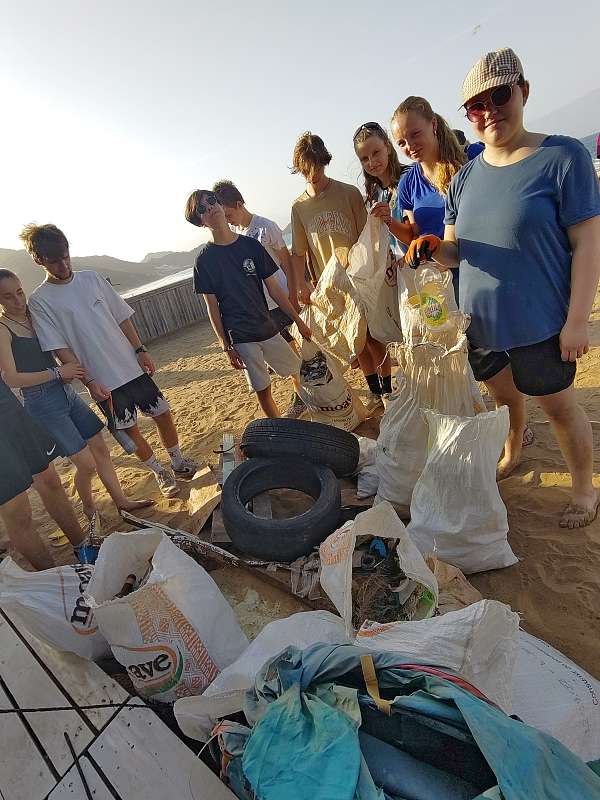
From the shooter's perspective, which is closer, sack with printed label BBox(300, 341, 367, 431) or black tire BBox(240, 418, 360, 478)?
black tire BBox(240, 418, 360, 478)

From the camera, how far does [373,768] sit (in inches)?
37.8

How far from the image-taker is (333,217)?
11.6 ft

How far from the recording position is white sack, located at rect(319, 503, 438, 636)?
1.59 meters

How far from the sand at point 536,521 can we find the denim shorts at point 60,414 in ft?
2.82

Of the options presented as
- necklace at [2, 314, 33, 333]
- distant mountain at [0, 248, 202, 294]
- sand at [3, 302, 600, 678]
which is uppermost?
distant mountain at [0, 248, 202, 294]

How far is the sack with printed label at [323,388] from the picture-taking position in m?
3.57

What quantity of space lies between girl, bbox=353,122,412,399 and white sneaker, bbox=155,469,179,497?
2.58 metres

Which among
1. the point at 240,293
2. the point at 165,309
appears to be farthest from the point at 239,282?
the point at 165,309

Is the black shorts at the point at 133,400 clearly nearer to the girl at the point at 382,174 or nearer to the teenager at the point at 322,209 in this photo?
the teenager at the point at 322,209

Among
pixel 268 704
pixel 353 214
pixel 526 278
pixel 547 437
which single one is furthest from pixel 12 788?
pixel 353 214

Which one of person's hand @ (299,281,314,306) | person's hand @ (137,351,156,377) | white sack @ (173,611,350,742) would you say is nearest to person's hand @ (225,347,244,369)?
person's hand @ (137,351,156,377)

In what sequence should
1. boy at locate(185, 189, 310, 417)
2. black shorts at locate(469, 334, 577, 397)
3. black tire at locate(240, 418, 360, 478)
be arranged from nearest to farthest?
black shorts at locate(469, 334, 577, 397), black tire at locate(240, 418, 360, 478), boy at locate(185, 189, 310, 417)

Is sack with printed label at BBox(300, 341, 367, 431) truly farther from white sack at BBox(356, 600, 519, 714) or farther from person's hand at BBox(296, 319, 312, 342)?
white sack at BBox(356, 600, 519, 714)

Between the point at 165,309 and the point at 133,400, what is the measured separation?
8.87 meters
